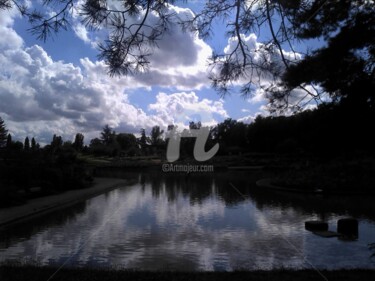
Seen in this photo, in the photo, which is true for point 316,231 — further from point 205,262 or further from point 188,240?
point 205,262

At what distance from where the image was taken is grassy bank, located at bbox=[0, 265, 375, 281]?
6438 millimetres

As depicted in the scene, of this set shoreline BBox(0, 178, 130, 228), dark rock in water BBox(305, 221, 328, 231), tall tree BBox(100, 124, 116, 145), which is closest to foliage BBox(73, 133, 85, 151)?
tall tree BBox(100, 124, 116, 145)

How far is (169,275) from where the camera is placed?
261 inches

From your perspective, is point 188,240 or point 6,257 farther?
point 188,240

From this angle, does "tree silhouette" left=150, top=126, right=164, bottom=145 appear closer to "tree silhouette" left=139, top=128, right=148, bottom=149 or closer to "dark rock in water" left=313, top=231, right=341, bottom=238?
"tree silhouette" left=139, top=128, right=148, bottom=149

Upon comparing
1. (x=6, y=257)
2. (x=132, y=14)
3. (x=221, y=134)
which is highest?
(x=221, y=134)

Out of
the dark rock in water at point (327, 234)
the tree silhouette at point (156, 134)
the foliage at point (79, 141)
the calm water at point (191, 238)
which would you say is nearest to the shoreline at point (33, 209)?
the calm water at point (191, 238)

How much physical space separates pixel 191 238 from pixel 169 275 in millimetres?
4194

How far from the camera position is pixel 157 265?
26.1 ft

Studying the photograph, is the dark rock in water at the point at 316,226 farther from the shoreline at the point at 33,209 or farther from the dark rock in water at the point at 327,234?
the shoreline at the point at 33,209

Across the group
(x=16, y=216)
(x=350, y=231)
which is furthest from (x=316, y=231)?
(x=16, y=216)

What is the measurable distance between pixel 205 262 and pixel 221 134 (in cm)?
10392

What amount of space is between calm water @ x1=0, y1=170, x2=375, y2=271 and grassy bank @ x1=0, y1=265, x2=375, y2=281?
942mm

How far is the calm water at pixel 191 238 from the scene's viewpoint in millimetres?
8336
